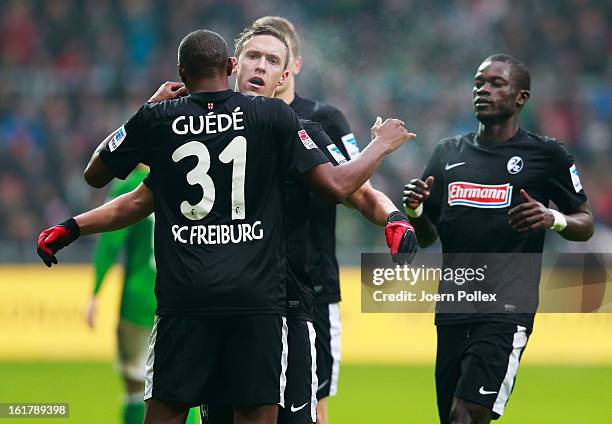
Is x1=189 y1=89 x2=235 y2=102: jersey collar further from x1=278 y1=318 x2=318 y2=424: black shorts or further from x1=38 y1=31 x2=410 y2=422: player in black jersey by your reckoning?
x1=278 y1=318 x2=318 y2=424: black shorts

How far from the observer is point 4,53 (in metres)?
17.5

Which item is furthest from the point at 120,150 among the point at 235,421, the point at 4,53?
the point at 4,53

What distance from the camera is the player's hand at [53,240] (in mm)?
4840

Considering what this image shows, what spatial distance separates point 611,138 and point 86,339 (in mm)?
7996

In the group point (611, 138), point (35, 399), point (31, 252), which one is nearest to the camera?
point (35, 399)

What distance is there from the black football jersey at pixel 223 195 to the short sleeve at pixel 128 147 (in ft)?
0.04

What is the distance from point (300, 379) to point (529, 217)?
156 centimetres

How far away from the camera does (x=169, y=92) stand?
4766 mm

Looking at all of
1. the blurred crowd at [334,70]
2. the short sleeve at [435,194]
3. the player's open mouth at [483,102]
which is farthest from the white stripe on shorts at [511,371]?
the blurred crowd at [334,70]

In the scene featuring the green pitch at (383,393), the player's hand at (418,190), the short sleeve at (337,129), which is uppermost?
the short sleeve at (337,129)

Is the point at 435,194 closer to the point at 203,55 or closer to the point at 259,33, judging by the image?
the point at 259,33

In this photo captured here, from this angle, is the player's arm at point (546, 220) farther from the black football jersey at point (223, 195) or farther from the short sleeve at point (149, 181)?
the short sleeve at point (149, 181)

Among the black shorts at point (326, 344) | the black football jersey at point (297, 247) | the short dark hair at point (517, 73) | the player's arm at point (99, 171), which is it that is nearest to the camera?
the player's arm at point (99, 171)

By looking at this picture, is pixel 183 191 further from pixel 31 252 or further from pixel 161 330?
pixel 31 252
